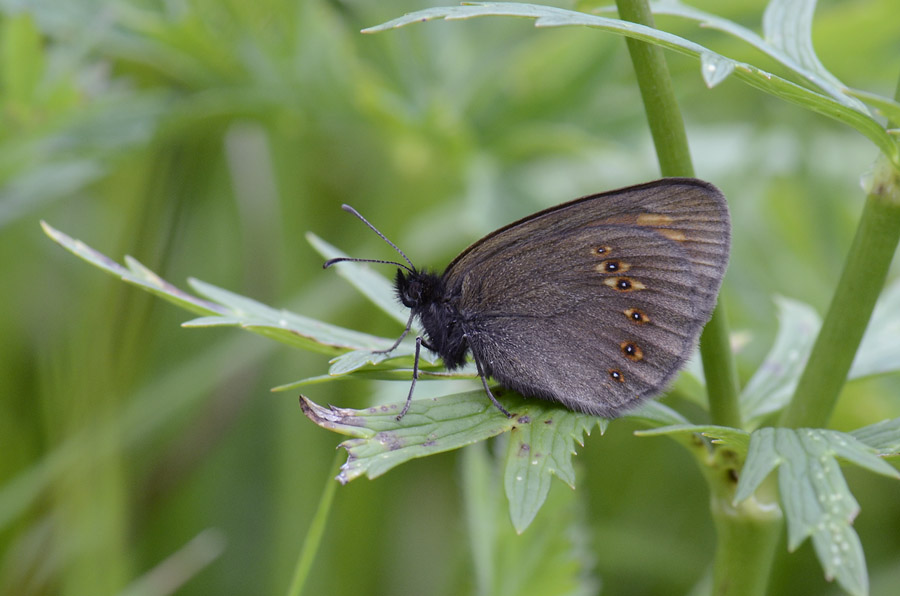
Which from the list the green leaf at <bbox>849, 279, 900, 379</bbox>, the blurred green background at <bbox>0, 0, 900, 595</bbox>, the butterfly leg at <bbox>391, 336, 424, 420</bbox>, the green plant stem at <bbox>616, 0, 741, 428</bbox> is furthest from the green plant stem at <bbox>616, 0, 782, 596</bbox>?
the blurred green background at <bbox>0, 0, 900, 595</bbox>

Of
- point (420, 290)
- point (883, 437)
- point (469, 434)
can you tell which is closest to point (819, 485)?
point (883, 437)

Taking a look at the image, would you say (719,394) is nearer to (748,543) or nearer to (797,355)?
(748,543)

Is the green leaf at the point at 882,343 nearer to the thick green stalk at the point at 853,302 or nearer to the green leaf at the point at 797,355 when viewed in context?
the green leaf at the point at 797,355

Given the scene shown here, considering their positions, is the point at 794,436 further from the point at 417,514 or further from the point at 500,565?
the point at 417,514

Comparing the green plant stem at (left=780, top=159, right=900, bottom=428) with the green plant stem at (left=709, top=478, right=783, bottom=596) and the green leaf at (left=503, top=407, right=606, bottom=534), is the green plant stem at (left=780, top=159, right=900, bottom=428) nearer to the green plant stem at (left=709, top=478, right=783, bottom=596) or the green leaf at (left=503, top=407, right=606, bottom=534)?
the green plant stem at (left=709, top=478, right=783, bottom=596)

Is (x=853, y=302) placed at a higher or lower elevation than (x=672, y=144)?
lower

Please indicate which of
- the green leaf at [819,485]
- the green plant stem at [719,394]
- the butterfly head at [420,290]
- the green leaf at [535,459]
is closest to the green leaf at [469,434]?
the green leaf at [535,459]
